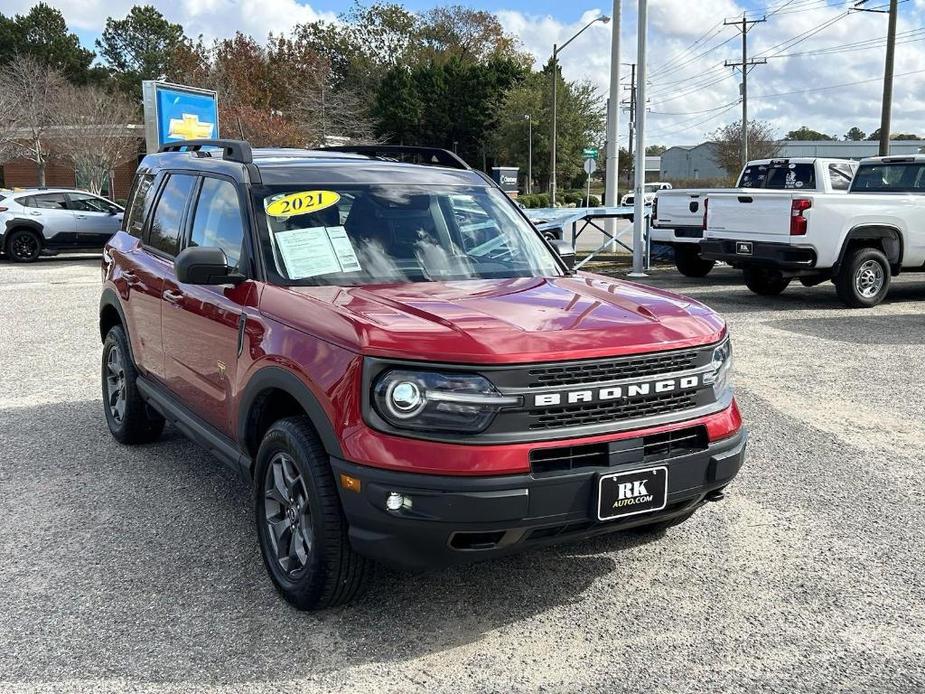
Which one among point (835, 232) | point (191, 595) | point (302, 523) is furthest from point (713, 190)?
point (191, 595)

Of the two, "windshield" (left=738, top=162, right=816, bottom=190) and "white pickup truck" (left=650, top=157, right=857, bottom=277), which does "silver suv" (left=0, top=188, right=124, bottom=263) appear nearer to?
"white pickup truck" (left=650, top=157, right=857, bottom=277)

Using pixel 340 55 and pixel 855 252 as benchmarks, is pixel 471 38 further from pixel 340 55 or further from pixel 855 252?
pixel 855 252

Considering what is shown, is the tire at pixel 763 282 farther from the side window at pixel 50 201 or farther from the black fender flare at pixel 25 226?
the black fender flare at pixel 25 226

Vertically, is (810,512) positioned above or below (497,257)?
below

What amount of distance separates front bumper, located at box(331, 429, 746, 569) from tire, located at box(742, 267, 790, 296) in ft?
36.1

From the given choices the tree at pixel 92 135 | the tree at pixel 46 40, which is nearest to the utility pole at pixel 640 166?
the tree at pixel 92 135

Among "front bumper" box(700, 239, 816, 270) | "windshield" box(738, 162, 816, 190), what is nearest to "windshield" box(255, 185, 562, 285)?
"front bumper" box(700, 239, 816, 270)

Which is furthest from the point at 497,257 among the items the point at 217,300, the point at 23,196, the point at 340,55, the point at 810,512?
the point at 340,55

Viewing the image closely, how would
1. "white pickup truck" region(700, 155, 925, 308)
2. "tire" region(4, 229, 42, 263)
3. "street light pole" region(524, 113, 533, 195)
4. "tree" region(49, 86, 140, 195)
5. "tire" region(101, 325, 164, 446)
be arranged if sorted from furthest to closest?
"street light pole" region(524, 113, 533, 195) → "tree" region(49, 86, 140, 195) → "tire" region(4, 229, 42, 263) → "white pickup truck" region(700, 155, 925, 308) → "tire" region(101, 325, 164, 446)

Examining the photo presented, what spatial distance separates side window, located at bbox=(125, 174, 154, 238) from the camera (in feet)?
18.9

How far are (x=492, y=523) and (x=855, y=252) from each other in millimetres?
10306

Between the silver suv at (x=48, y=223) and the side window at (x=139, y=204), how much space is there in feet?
50.2

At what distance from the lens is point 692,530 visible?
453 cm

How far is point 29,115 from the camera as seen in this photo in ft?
122
